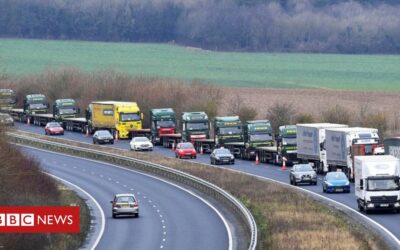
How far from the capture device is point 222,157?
94938mm

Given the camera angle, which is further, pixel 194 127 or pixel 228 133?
pixel 194 127

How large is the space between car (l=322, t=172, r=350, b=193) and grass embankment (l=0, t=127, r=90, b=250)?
14345mm

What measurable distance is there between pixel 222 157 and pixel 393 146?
1813cm

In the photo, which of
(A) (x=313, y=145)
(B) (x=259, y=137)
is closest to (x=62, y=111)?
(B) (x=259, y=137)

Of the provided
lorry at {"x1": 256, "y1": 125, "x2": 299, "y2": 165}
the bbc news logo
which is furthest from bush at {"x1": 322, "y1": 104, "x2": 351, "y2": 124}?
the bbc news logo

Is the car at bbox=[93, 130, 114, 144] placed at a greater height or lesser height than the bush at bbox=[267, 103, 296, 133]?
lesser

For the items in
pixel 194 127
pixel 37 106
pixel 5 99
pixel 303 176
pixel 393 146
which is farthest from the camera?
pixel 37 106

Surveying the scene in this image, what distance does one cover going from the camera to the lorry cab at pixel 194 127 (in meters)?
110

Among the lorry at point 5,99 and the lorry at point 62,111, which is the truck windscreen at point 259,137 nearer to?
the lorry at point 5,99

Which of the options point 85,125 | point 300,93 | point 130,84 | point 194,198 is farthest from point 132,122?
point 300,93

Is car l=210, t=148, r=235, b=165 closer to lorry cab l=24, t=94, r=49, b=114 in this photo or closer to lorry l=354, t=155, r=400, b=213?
lorry l=354, t=155, r=400, b=213

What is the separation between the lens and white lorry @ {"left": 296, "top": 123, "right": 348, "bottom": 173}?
288 feet

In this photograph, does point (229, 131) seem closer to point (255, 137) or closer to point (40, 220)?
point (255, 137)

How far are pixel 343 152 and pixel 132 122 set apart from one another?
39972mm
